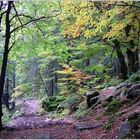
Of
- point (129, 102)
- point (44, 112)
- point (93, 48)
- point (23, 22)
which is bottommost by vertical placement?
point (44, 112)

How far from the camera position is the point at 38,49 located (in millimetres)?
16891

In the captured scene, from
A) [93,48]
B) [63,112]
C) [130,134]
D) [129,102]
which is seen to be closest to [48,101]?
[63,112]

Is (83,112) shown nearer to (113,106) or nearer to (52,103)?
(113,106)

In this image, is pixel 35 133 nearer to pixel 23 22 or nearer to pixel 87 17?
pixel 87 17

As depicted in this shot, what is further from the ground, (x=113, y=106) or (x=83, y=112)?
(x=113, y=106)

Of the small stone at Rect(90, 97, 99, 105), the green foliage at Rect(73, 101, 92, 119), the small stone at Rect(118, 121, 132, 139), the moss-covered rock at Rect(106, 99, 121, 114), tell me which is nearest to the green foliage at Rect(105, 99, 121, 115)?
the moss-covered rock at Rect(106, 99, 121, 114)

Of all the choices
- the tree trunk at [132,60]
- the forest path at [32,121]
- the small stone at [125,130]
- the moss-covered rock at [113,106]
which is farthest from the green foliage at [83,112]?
the small stone at [125,130]

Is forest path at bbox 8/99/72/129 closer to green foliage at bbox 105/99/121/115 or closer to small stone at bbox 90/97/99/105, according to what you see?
small stone at bbox 90/97/99/105

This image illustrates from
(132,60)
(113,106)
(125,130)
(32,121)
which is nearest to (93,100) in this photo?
(113,106)

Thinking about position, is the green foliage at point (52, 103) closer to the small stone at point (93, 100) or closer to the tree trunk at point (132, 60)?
the tree trunk at point (132, 60)

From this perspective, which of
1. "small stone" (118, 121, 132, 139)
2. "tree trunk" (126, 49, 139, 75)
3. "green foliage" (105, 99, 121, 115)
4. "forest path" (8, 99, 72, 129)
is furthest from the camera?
"tree trunk" (126, 49, 139, 75)

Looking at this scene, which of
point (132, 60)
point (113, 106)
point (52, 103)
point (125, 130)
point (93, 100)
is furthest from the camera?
point (52, 103)

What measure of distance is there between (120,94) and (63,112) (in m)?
6.70

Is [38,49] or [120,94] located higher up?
[38,49]
